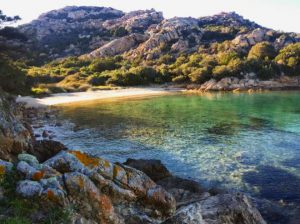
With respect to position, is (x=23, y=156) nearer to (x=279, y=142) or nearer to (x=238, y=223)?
(x=238, y=223)

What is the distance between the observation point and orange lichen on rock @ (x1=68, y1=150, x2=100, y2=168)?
38.0ft

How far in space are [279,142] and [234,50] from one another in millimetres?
96881

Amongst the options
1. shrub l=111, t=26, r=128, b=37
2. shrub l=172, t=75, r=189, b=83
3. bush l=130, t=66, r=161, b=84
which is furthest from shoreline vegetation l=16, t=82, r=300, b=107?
shrub l=111, t=26, r=128, b=37

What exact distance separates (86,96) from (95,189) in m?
69.2

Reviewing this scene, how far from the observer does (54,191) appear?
9.72m

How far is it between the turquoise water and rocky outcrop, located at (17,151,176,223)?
9.94 meters

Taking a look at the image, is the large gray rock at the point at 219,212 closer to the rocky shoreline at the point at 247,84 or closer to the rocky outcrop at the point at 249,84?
the rocky shoreline at the point at 247,84

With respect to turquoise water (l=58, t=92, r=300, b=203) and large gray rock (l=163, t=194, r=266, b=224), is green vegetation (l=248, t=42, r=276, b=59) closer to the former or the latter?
turquoise water (l=58, t=92, r=300, b=203)

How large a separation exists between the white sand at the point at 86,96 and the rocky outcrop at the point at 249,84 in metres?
9.95

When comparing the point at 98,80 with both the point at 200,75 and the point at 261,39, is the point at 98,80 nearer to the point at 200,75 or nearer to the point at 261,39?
the point at 200,75

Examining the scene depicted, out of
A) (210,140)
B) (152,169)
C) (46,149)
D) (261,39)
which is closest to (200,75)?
(261,39)

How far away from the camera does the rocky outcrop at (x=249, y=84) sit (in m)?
94.4

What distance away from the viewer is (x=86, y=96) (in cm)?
7838

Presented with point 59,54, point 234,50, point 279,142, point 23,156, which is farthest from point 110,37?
point 23,156
